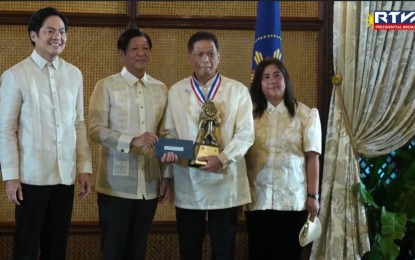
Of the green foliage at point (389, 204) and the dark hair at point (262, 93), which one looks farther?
the green foliage at point (389, 204)

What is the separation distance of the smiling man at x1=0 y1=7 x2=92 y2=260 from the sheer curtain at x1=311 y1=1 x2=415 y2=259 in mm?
1544

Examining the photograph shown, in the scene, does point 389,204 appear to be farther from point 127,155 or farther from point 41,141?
point 41,141

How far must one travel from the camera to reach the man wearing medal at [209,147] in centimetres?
252

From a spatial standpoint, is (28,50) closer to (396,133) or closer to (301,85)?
(301,85)

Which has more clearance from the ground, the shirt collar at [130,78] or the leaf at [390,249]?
the shirt collar at [130,78]

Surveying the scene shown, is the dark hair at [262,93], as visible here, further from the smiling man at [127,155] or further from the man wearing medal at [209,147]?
the smiling man at [127,155]

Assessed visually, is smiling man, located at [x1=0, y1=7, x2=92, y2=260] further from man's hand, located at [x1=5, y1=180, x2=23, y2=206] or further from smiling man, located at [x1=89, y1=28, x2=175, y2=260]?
smiling man, located at [x1=89, y1=28, x2=175, y2=260]

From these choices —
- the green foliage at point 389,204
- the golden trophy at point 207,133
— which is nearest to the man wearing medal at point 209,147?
the golden trophy at point 207,133

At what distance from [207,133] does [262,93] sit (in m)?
0.42

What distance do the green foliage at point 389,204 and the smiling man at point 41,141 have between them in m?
1.67

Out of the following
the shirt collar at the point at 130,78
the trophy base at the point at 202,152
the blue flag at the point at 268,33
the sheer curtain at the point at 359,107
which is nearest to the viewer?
the trophy base at the point at 202,152

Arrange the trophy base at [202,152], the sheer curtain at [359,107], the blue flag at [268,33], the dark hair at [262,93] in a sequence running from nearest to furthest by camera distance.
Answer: the trophy base at [202,152], the dark hair at [262,93], the blue flag at [268,33], the sheer curtain at [359,107]

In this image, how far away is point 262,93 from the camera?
2.78 m

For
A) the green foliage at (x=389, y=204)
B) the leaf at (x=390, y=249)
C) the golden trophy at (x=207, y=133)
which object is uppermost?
the golden trophy at (x=207, y=133)
